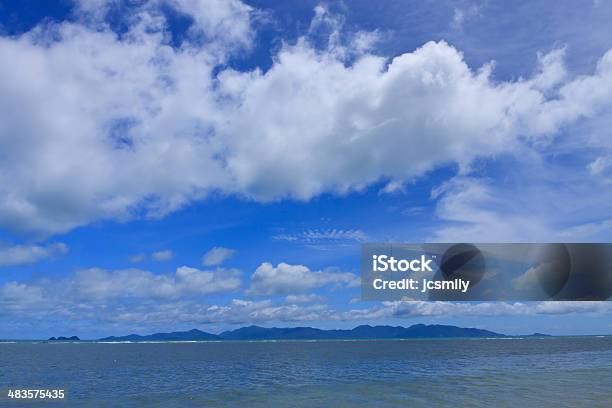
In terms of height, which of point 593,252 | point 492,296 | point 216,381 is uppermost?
point 593,252

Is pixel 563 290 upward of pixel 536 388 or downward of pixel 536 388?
upward

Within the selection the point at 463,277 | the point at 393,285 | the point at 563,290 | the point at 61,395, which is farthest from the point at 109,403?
the point at 563,290

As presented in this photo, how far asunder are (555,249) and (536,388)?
21.6m

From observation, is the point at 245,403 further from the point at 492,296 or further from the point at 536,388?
the point at 536,388

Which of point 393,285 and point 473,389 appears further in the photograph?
point 473,389

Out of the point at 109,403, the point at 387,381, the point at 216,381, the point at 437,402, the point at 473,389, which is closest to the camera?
the point at 437,402

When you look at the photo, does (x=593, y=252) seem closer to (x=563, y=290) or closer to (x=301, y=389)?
(x=563, y=290)

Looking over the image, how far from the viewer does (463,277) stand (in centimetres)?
3628

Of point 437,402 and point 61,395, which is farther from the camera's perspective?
point 61,395

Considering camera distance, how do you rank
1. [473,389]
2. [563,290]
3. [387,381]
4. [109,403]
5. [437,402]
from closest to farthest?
[563,290] < [437,402] < [109,403] < [473,389] < [387,381]

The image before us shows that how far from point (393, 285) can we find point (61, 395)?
39.8 meters

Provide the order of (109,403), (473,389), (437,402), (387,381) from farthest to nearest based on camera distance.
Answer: (387,381)
(473,389)
(109,403)
(437,402)

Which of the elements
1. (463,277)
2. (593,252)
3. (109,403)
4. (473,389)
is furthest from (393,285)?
(109,403)

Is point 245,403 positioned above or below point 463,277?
below
